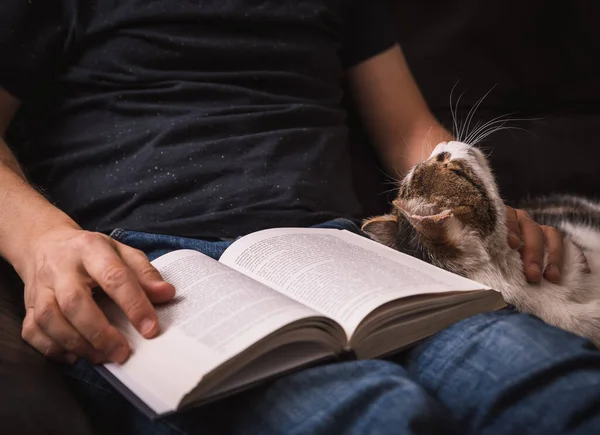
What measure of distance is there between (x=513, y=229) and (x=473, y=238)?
79 millimetres

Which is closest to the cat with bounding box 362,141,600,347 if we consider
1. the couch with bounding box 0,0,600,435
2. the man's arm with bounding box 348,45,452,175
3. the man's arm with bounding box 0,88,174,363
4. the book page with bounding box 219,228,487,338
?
the book page with bounding box 219,228,487,338

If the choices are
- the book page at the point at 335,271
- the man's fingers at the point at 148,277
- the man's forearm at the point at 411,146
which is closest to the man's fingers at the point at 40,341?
the man's fingers at the point at 148,277

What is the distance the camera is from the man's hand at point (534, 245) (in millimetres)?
939

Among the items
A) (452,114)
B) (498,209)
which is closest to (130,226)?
(498,209)

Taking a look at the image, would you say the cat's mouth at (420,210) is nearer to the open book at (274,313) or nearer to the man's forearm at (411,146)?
the open book at (274,313)

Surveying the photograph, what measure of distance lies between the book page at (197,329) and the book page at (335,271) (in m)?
0.05

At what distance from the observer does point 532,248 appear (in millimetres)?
947

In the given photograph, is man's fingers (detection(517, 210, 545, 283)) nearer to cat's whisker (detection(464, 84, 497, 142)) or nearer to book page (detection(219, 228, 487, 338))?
book page (detection(219, 228, 487, 338))

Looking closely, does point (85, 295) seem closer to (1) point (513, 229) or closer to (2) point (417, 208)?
(2) point (417, 208)

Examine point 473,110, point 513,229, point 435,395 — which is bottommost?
point 435,395

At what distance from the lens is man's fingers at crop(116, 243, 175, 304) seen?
68 cm

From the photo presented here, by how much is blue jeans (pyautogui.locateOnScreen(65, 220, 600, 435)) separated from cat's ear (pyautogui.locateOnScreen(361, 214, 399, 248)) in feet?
0.97

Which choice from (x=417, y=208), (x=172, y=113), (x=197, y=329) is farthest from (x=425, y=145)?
(x=197, y=329)

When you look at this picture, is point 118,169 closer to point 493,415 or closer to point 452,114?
point 493,415
